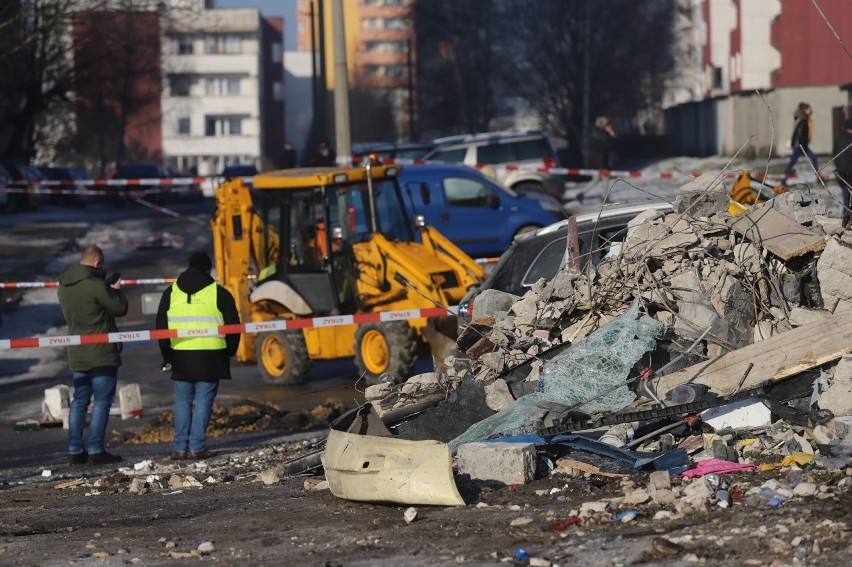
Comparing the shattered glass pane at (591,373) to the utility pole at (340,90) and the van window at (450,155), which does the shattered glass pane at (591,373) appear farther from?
the van window at (450,155)

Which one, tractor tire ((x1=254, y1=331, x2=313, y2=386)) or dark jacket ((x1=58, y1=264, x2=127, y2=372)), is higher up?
dark jacket ((x1=58, y1=264, x2=127, y2=372))

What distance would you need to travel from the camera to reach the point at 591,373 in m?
8.98

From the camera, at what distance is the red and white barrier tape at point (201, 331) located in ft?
35.6

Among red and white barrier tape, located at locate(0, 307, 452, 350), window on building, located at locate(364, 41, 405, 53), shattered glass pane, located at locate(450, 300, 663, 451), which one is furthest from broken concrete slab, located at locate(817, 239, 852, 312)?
window on building, located at locate(364, 41, 405, 53)

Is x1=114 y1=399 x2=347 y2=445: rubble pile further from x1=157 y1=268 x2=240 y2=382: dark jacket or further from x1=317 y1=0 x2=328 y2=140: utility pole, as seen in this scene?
x1=317 y1=0 x2=328 y2=140: utility pole

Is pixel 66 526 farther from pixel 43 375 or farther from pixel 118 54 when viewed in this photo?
pixel 118 54

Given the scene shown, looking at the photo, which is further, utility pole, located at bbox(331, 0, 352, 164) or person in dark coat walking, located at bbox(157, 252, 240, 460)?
utility pole, located at bbox(331, 0, 352, 164)

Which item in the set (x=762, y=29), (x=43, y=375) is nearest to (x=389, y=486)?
(x=43, y=375)

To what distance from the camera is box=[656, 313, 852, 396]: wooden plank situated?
8414mm

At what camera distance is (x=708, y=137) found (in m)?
55.6

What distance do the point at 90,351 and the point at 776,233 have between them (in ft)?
18.1

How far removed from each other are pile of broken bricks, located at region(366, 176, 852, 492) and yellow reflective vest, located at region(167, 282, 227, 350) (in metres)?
1.73

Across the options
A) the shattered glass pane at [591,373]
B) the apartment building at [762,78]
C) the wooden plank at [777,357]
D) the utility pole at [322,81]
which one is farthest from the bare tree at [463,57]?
the wooden plank at [777,357]

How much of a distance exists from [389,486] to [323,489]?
3.56 feet
